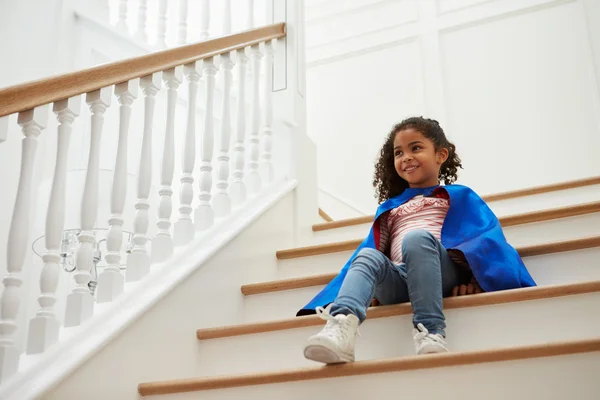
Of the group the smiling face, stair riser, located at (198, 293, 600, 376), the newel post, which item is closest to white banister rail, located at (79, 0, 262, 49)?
the newel post

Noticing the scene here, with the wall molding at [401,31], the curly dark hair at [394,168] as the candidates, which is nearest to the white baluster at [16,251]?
the curly dark hair at [394,168]

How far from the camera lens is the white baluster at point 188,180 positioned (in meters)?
1.89

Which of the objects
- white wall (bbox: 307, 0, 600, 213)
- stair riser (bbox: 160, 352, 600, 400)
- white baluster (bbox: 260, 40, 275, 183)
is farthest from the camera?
white wall (bbox: 307, 0, 600, 213)

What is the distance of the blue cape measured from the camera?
1.66 metres

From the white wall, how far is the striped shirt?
179cm

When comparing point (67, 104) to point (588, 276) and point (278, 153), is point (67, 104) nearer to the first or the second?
point (278, 153)

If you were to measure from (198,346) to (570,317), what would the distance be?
97 centimetres

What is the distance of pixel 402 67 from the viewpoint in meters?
4.12

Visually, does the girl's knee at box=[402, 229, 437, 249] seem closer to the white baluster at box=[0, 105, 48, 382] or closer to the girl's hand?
the girl's hand

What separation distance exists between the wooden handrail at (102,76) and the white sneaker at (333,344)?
77cm

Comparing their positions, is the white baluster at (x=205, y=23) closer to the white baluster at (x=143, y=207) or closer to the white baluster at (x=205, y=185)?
the white baluster at (x=205, y=185)

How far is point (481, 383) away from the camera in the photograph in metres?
1.23

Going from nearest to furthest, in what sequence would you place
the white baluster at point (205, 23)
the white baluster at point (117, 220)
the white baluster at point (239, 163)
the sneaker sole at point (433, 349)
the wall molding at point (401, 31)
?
1. the sneaker sole at point (433, 349)
2. the white baluster at point (117, 220)
3. the white baluster at point (239, 163)
4. the white baluster at point (205, 23)
5. the wall molding at point (401, 31)

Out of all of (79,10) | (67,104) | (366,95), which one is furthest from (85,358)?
(366,95)
